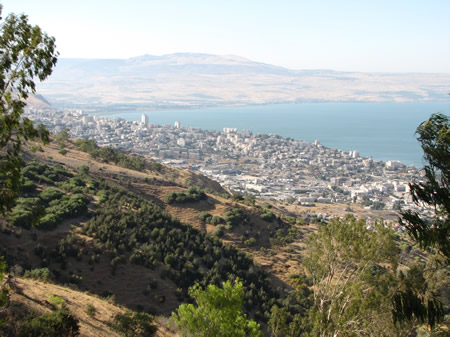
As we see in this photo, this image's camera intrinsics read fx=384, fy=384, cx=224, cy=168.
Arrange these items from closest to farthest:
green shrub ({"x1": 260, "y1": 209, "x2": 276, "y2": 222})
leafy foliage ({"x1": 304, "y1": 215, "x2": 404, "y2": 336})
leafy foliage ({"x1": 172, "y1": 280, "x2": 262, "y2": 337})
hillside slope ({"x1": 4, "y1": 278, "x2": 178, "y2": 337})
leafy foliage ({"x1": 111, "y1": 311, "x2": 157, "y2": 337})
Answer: leafy foliage ({"x1": 172, "y1": 280, "x2": 262, "y2": 337}) → leafy foliage ({"x1": 304, "y1": 215, "x2": 404, "y2": 336}) → hillside slope ({"x1": 4, "y1": 278, "x2": 178, "y2": 337}) → leafy foliage ({"x1": 111, "y1": 311, "x2": 157, "y2": 337}) → green shrub ({"x1": 260, "y1": 209, "x2": 276, "y2": 222})

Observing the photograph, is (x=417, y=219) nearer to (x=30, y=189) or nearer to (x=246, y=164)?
(x=30, y=189)

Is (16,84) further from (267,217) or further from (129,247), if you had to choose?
(267,217)

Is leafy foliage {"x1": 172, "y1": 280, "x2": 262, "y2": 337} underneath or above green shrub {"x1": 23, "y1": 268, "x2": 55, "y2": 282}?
above

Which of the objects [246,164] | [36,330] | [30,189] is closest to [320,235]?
[36,330]

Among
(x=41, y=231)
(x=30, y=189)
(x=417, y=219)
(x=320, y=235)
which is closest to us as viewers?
(x=417, y=219)

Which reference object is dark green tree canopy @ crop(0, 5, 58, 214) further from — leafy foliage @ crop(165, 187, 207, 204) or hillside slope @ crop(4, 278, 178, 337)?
leafy foliage @ crop(165, 187, 207, 204)

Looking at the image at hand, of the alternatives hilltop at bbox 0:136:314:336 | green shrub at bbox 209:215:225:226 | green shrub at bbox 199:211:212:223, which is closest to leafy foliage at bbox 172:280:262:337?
hilltop at bbox 0:136:314:336
